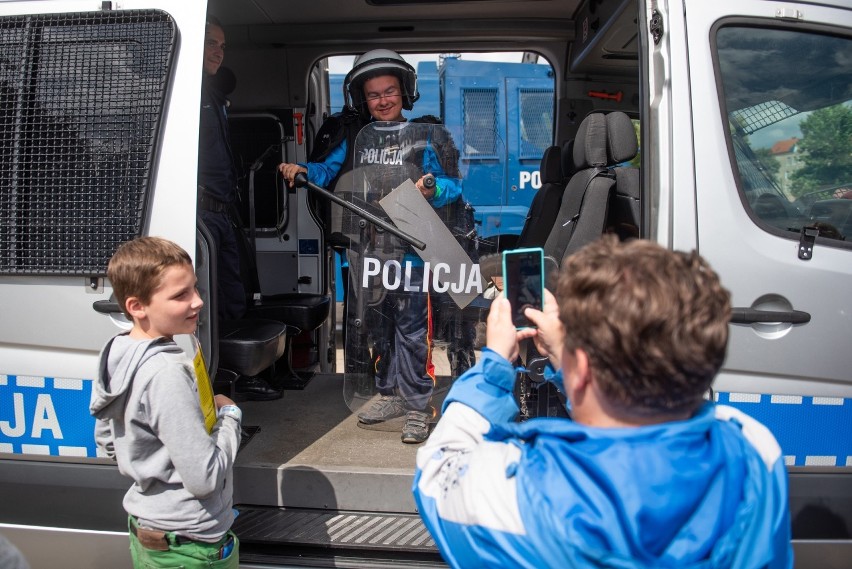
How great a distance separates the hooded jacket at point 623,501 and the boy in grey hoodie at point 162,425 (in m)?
0.67

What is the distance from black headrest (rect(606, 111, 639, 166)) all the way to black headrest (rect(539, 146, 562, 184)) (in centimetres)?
76

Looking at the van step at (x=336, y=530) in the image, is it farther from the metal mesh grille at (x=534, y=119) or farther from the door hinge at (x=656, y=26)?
Answer: the metal mesh grille at (x=534, y=119)

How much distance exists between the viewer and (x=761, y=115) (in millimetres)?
2045

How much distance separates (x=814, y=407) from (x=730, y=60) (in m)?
1.07

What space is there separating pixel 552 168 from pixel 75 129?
2116 mm

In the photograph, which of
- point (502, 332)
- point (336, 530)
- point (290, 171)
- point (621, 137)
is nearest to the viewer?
point (502, 332)

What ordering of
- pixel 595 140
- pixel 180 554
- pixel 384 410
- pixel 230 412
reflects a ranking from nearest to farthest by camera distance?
1. pixel 180 554
2. pixel 230 412
3. pixel 595 140
4. pixel 384 410

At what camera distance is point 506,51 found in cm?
391

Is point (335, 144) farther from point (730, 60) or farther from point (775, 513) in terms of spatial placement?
point (775, 513)

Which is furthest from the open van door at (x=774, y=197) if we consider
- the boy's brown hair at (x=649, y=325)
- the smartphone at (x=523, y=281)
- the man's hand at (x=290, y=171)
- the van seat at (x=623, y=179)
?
the man's hand at (x=290, y=171)

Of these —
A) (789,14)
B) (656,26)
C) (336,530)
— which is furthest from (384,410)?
(789,14)

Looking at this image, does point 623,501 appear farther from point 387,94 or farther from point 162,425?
point 387,94

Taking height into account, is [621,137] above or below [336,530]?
above

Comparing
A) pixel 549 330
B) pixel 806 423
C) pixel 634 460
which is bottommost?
pixel 806 423
